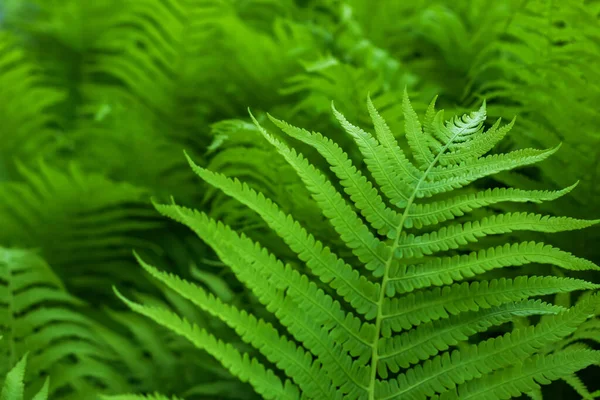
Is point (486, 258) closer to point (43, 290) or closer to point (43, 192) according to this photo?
point (43, 290)

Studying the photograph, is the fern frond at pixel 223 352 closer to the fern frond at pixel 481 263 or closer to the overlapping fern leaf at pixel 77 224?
the fern frond at pixel 481 263

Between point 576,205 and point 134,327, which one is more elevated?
point 576,205

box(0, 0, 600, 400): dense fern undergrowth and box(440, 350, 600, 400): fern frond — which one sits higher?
box(0, 0, 600, 400): dense fern undergrowth

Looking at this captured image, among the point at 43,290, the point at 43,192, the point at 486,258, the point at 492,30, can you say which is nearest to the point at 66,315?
the point at 43,290

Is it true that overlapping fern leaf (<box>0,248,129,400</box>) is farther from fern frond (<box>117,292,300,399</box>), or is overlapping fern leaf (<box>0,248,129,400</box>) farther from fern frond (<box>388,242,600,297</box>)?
fern frond (<box>388,242,600,297</box>)

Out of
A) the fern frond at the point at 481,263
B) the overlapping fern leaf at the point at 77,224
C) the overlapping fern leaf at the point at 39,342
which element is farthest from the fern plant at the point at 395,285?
the overlapping fern leaf at the point at 77,224

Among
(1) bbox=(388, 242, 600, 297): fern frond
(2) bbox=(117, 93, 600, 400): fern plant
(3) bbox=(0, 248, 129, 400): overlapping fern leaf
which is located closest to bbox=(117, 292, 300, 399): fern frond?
(2) bbox=(117, 93, 600, 400): fern plant

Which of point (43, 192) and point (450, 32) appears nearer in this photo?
point (43, 192)

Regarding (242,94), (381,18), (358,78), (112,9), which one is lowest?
(358,78)

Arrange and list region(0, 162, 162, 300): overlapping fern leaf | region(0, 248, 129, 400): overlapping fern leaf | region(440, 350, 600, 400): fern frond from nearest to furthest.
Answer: region(440, 350, 600, 400): fern frond
region(0, 248, 129, 400): overlapping fern leaf
region(0, 162, 162, 300): overlapping fern leaf

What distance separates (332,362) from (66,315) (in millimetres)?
513

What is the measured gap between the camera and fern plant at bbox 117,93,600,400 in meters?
0.64

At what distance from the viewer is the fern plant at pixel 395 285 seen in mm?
637

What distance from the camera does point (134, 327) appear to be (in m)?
1.04
